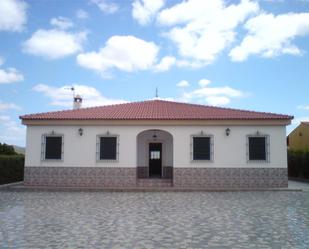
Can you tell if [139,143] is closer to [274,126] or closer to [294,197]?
[274,126]

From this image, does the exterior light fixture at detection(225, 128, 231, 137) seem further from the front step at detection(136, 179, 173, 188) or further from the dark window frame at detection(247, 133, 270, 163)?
the front step at detection(136, 179, 173, 188)

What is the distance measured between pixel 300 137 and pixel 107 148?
911 inches

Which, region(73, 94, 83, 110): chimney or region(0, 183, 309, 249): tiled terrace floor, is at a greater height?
region(73, 94, 83, 110): chimney

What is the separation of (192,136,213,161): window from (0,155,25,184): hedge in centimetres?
1050

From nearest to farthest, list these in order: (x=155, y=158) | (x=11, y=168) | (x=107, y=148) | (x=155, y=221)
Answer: (x=155, y=221) < (x=107, y=148) < (x=11, y=168) < (x=155, y=158)

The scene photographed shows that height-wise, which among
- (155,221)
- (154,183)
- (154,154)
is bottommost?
(155,221)

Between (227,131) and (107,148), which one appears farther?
(107,148)

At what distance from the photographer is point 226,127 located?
19000 millimetres

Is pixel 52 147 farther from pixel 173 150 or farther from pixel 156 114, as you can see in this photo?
pixel 173 150

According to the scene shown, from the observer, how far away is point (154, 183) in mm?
19453

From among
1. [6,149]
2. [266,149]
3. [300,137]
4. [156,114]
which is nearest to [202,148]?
[156,114]

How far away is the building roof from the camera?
62.0 feet

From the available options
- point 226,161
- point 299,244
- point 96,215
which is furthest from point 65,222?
point 226,161

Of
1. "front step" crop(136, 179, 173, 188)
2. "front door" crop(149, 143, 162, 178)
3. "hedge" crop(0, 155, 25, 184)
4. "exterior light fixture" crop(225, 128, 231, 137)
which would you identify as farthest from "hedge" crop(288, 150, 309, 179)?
"hedge" crop(0, 155, 25, 184)
